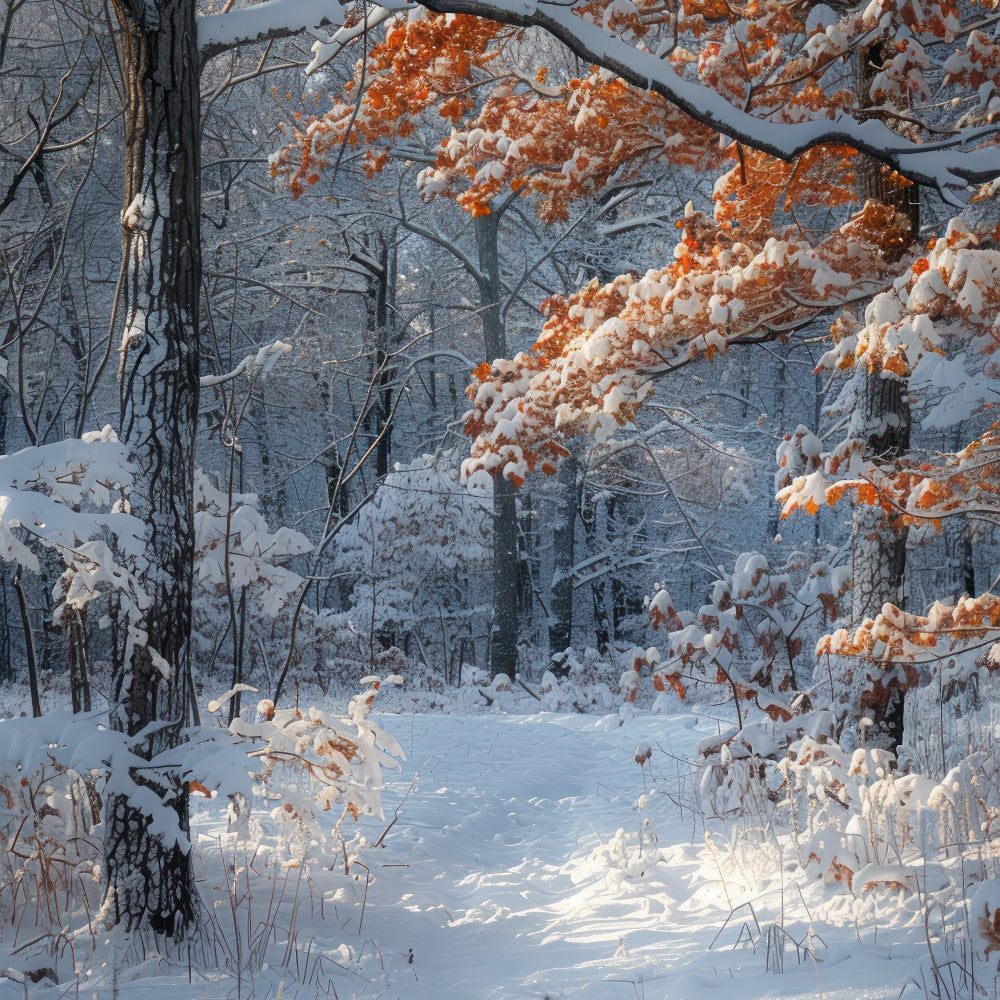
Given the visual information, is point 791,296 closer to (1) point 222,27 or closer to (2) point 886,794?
(2) point 886,794

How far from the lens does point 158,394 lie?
3635 mm

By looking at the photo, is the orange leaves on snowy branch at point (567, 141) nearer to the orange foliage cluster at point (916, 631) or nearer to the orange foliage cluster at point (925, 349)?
the orange foliage cluster at point (925, 349)

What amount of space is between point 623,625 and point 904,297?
18.2 m

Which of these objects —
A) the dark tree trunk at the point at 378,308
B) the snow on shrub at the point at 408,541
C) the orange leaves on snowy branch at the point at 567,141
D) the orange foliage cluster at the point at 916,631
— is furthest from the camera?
the snow on shrub at the point at 408,541

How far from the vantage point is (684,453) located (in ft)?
57.4

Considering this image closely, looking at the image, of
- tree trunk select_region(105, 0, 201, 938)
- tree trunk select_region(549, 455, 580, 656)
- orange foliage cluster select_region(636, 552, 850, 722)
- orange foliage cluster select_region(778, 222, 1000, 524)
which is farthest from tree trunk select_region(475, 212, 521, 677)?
tree trunk select_region(105, 0, 201, 938)

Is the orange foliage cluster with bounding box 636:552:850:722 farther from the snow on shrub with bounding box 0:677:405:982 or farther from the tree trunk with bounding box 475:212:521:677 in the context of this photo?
the tree trunk with bounding box 475:212:521:677

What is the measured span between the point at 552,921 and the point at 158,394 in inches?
124

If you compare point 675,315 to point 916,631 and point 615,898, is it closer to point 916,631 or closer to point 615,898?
point 916,631

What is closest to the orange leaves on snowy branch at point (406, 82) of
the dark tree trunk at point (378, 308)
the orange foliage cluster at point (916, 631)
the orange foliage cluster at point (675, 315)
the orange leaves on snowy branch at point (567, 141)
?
the orange leaves on snowy branch at point (567, 141)

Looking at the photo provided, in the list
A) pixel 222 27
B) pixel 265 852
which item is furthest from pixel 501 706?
pixel 222 27

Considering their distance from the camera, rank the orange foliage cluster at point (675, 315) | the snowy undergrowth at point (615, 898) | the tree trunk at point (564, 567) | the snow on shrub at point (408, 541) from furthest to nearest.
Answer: the snow on shrub at point (408, 541) → the tree trunk at point (564, 567) → the orange foliage cluster at point (675, 315) → the snowy undergrowth at point (615, 898)

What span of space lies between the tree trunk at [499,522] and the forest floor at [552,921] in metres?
7.56

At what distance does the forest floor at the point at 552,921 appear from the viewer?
129 inches
